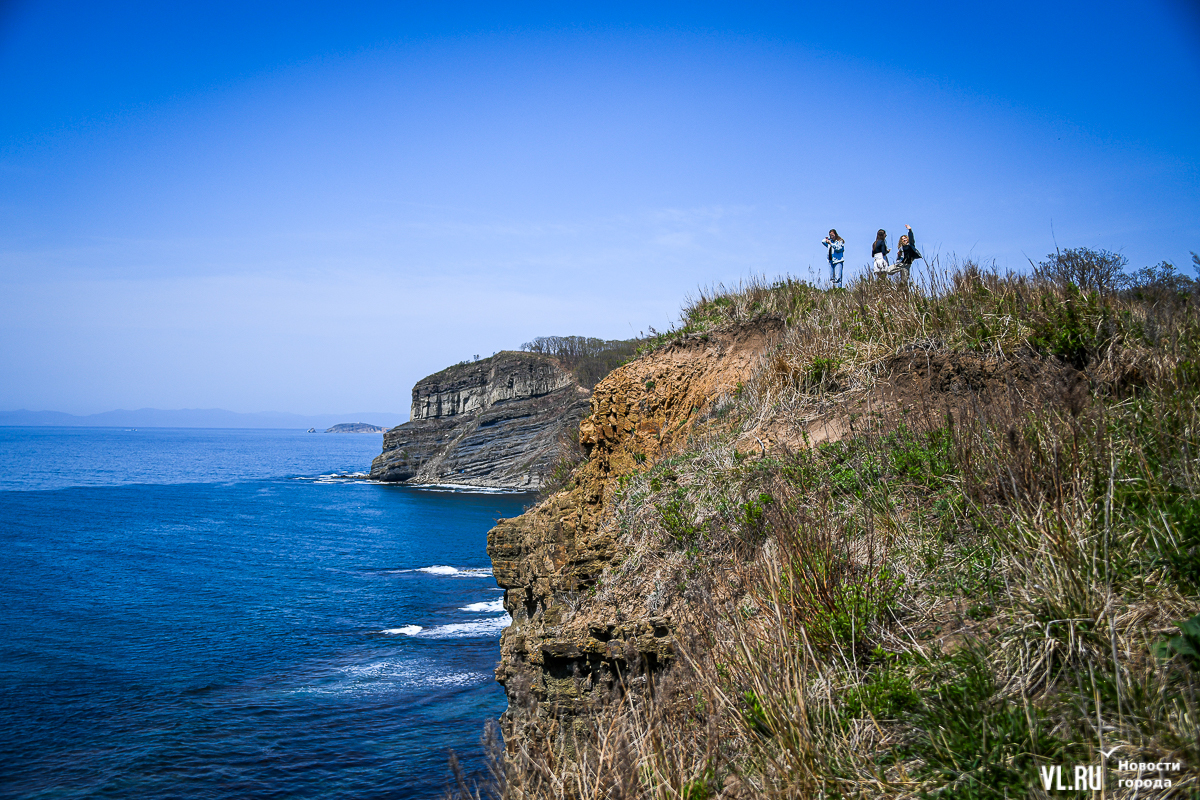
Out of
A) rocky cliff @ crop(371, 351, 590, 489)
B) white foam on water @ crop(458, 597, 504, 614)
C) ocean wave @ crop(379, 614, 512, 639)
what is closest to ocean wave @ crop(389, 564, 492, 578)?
white foam on water @ crop(458, 597, 504, 614)

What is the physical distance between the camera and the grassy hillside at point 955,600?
268cm

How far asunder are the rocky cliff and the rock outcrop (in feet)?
208

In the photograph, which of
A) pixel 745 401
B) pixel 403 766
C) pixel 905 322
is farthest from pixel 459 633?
pixel 905 322

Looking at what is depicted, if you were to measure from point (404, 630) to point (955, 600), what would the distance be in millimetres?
24968

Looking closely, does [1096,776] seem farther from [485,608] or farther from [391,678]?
[485,608]

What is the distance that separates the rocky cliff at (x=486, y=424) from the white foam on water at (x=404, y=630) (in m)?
→ 48.7

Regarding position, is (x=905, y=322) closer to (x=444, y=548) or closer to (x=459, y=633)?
(x=459, y=633)

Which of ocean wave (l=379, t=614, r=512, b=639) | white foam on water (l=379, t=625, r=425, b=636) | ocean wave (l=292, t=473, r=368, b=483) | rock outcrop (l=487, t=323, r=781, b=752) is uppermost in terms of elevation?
rock outcrop (l=487, t=323, r=781, b=752)

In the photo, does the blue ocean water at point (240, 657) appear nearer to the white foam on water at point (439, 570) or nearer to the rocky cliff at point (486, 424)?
the white foam on water at point (439, 570)

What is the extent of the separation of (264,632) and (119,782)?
10444 mm

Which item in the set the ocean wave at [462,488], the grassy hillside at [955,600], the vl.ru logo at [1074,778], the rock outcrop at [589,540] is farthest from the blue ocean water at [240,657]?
the ocean wave at [462,488]

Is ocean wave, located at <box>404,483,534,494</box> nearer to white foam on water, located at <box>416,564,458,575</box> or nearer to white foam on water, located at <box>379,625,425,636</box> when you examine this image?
white foam on water, located at <box>416,564,458,575</box>

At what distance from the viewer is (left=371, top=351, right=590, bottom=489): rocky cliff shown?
79000mm

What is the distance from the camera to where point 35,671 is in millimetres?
20109
